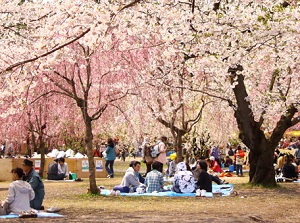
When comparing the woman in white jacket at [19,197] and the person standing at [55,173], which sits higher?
the person standing at [55,173]

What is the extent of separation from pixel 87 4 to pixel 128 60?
26.1 ft

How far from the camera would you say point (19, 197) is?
39.2 feet

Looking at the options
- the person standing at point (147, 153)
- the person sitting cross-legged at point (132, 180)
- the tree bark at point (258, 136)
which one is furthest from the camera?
the person standing at point (147, 153)

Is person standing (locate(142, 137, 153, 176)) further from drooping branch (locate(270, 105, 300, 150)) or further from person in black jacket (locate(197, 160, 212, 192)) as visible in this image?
person in black jacket (locate(197, 160, 212, 192))

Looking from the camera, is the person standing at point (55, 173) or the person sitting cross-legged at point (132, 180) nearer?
the person sitting cross-legged at point (132, 180)

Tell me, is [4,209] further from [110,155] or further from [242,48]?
[110,155]

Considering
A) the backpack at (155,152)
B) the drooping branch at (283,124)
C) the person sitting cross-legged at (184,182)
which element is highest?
the drooping branch at (283,124)

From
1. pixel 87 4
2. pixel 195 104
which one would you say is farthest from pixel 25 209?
pixel 195 104

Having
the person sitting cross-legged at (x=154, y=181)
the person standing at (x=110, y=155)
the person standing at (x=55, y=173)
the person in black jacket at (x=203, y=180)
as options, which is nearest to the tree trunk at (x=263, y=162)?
the person in black jacket at (x=203, y=180)

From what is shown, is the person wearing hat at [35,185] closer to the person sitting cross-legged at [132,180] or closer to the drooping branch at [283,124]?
the person sitting cross-legged at [132,180]

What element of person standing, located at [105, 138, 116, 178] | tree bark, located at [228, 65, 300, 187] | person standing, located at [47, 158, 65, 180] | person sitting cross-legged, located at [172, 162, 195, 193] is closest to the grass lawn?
person sitting cross-legged, located at [172, 162, 195, 193]

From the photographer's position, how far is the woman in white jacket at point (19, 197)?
11.9m

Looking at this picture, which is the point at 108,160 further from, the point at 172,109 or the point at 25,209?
the point at 25,209

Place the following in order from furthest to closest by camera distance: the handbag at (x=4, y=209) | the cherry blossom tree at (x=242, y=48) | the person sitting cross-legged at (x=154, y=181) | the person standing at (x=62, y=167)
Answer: the person standing at (x=62, y=167) < the person sitting cross-legged at (x=154, y=181) < the cherry blossom tree at (x=242, y=48) < the handbag at (x=4, y=209)
